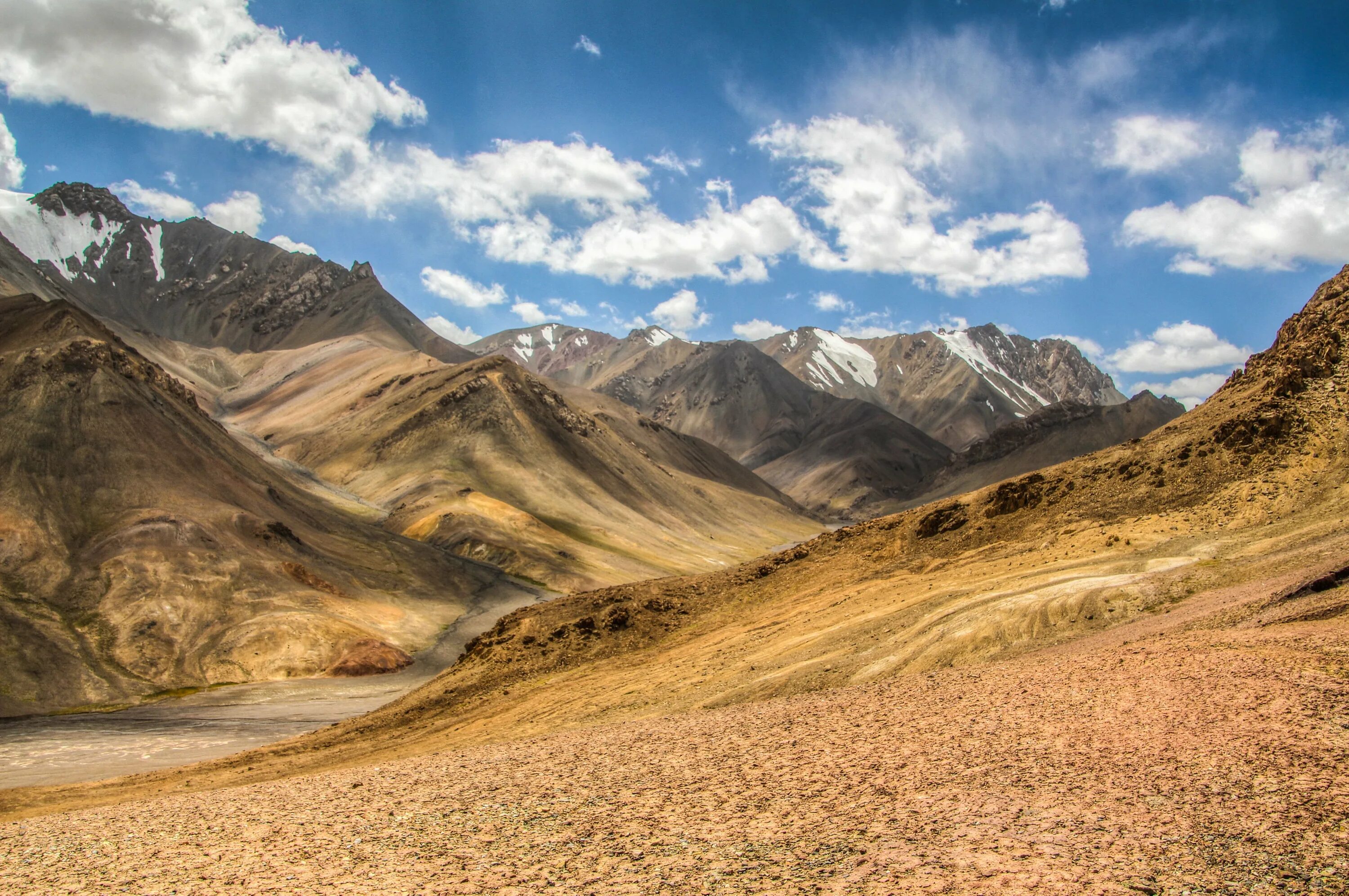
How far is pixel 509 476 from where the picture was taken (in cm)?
11406

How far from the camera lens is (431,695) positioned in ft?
92.3

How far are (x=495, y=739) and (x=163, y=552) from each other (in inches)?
1746

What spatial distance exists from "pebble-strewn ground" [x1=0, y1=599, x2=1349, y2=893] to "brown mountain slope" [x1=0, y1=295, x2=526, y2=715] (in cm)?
3817

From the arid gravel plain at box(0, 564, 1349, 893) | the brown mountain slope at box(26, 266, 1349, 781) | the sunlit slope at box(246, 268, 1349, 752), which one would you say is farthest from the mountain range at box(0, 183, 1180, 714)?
the arid gravel plain at box(0, 564, 1349, 893)

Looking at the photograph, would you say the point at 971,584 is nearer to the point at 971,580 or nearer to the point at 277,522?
the point at 971,580

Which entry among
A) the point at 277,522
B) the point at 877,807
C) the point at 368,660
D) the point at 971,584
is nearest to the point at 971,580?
the point at 971,584

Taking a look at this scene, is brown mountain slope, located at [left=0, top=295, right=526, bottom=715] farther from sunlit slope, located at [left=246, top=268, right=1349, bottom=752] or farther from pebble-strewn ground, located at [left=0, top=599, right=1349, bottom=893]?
pebble-strewn ground, located at [left=0, top=599, right=1349, bottom=893]

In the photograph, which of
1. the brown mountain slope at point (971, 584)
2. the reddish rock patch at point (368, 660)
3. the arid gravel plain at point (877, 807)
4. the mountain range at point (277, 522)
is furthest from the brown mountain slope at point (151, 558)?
the arid gravel plain at point (877, 807)

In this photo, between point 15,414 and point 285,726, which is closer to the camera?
point 285,726

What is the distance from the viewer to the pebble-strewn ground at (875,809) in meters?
8.99

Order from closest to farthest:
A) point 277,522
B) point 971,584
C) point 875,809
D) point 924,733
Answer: point 875,809
point 924,733
point 971,584
point 277,522

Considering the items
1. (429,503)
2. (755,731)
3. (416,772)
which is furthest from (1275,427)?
(429,503)

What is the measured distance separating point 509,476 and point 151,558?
60.0 meters

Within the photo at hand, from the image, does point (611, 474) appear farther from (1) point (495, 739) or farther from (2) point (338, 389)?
(1) point (495, 739)
